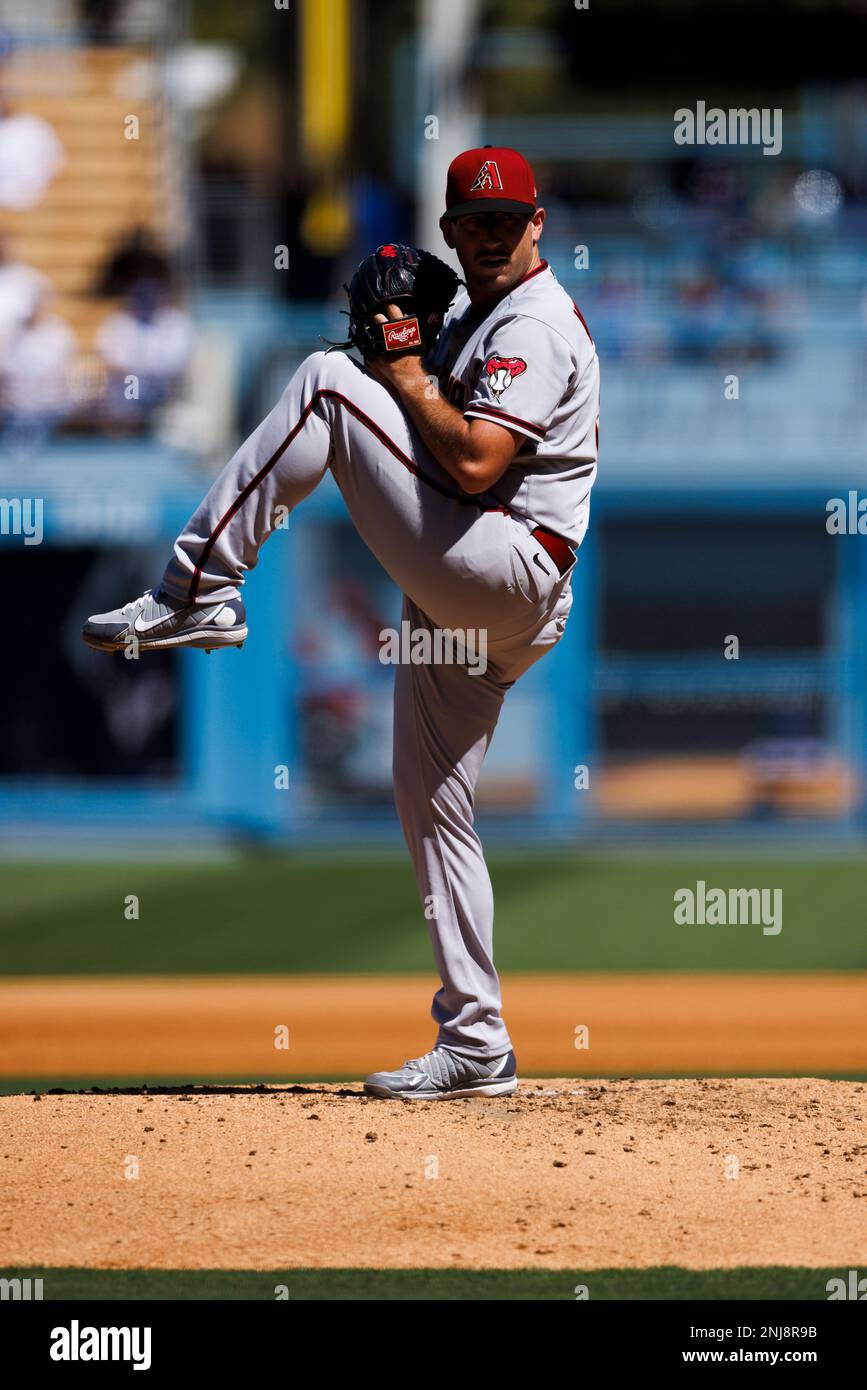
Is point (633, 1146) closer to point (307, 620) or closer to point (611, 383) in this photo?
point (307, 620)

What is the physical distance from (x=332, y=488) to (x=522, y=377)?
30.0 ft

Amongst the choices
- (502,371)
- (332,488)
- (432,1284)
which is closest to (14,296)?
(332,488)

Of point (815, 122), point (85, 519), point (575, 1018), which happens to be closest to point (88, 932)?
point (575, 1018)

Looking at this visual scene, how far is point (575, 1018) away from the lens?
224 inches

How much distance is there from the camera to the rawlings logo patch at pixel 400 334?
12.7 feet

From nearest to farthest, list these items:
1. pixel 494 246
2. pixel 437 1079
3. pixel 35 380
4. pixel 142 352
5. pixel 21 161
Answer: pixel 494 246
pixel 437 1079
pixel 35 380
pixel 142 352
pixel 21 161

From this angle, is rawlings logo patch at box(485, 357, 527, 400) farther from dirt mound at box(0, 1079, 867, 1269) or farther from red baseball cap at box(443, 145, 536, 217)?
dirt mound at box(0, 1079, 867, 1269)

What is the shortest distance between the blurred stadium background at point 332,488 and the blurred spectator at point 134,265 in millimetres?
42

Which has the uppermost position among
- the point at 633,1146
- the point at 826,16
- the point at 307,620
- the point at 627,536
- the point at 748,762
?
the point at 826,16

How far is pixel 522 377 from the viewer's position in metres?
3.83

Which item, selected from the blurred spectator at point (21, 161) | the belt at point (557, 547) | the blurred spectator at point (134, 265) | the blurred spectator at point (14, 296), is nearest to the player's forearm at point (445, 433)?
the belt at point (557, 547)

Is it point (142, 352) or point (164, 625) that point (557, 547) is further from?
point (142, 352)

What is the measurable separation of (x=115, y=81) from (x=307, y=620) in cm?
594

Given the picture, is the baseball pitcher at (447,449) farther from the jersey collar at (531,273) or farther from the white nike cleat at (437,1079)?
the white nike cleat at (437,1079)
